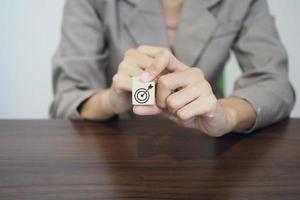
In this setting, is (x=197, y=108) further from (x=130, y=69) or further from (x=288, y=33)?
(x=288, y=33)

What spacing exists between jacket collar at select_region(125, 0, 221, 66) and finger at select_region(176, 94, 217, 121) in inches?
13.4

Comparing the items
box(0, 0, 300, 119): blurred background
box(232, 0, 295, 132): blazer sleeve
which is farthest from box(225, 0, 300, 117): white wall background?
box(232, 0, 295, 132): blazer sleeve

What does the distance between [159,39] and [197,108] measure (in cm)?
35

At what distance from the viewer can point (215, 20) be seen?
79 centimetres

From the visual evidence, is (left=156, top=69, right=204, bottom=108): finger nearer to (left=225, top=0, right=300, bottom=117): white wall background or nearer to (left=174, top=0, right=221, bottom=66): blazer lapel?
(left=174, top=0, right=221, bottom=66): blazer lapel

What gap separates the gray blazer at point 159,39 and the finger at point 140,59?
0.21 m

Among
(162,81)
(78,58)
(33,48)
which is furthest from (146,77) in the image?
(33,48)

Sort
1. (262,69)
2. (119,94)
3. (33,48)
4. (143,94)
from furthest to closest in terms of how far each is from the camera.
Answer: (33,48) → (262,69) → (119,94) → (143,94)

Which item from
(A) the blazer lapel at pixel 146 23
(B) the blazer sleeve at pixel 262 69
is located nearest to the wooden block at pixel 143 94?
(B) the blazer sleeve at pixel 262 69

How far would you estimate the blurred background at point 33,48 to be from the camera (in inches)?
50.6

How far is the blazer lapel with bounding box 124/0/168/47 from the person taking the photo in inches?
30.2

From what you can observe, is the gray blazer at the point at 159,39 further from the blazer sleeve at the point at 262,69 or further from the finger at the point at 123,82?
the finger at the point at 123,82

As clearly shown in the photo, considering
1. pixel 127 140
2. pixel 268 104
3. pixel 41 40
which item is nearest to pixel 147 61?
pixel 127 140

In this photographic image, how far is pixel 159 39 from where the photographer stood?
77cm
